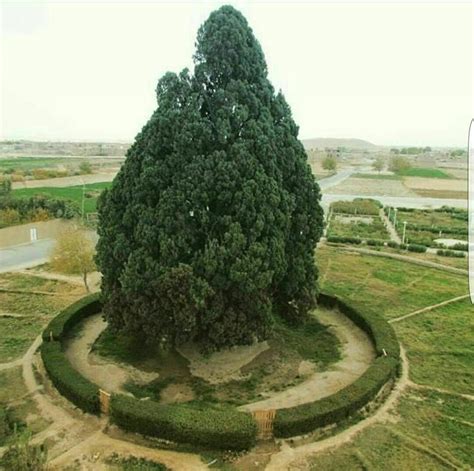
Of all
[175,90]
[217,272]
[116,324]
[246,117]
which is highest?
[175,90]

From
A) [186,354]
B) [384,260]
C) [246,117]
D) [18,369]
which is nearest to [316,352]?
[186,354]

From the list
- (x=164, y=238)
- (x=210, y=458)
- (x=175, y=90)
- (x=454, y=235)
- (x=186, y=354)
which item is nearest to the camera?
(x=210, y=458)

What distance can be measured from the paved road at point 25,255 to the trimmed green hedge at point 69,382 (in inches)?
468

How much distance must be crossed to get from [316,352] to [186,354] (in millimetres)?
3981

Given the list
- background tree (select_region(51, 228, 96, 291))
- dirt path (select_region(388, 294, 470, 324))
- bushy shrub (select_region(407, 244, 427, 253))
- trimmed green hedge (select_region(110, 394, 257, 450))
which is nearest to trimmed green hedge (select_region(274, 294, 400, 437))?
trimmed green hedge (select_region(110, 394, 257, 450))

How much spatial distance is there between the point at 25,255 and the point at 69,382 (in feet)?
56.0

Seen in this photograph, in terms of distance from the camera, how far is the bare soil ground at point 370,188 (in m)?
66.6

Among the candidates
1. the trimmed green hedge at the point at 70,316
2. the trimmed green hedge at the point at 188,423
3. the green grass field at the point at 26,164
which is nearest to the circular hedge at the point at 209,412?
the trimmed green hedge at the point at 188,423

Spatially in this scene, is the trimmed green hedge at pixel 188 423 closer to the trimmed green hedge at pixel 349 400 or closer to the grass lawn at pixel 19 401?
the trimmed green hedge at pixel 349 400

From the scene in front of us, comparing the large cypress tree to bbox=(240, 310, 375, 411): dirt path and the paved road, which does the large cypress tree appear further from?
the paved road

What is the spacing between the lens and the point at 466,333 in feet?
53.3

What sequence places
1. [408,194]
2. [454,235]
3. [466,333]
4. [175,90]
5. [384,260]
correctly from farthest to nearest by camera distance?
[408,194] < [454,235] < [384,260] < [466,333] < [175,90]

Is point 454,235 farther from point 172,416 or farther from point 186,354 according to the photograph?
point 172,416

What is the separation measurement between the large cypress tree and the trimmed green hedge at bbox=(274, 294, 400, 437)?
2.67m
